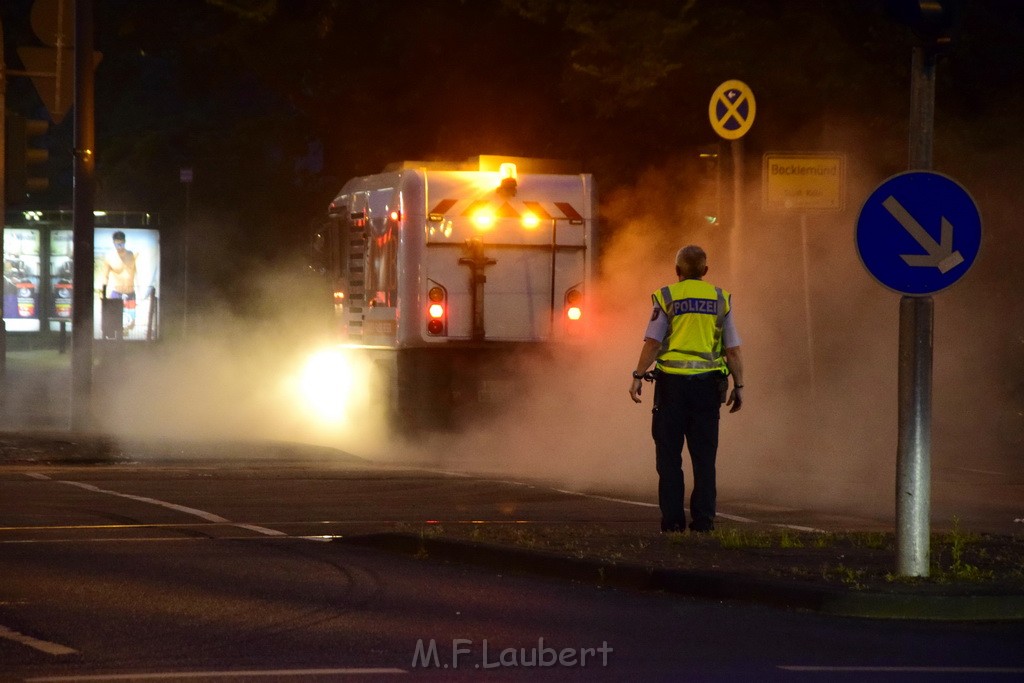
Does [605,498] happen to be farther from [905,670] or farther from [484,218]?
[905,670]

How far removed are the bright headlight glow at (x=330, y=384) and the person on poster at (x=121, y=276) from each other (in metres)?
10.6

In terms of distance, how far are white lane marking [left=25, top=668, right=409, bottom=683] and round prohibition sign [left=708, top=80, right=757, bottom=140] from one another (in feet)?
39.4

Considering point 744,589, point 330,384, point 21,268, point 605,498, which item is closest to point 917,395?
point 744,589

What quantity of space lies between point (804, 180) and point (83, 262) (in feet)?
24.2

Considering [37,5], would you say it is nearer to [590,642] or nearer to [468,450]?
[468,450]

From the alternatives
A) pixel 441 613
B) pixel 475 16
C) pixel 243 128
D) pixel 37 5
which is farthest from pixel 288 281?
pixel 441 613

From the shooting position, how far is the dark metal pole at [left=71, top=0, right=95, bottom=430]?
17.7 meters

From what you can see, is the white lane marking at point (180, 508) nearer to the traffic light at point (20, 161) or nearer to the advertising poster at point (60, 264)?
the traffic light at point (20, 161)

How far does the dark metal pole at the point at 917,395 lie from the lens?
343 inches

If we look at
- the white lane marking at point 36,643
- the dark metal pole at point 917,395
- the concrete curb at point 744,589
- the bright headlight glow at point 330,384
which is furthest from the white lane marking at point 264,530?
the bright headlight glow at point 330,384

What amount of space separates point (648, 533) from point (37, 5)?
10090 mm

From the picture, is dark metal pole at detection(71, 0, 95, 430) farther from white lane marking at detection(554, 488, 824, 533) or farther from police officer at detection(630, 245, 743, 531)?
police officer at detection(630, 245, 743, 531)

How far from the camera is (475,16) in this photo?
905 inches

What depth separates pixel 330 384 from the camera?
1991cm
